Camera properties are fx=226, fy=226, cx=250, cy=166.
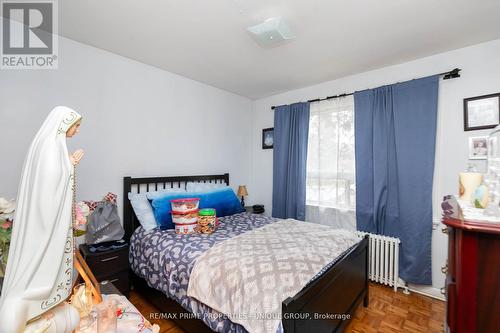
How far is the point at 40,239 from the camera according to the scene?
752 millimetres

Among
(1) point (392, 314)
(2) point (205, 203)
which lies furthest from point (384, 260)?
(2) point (205, 203)

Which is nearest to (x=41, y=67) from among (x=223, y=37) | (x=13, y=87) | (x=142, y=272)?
(x=13, y=87)

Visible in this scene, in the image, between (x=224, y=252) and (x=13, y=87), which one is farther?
(x=13, y=87)

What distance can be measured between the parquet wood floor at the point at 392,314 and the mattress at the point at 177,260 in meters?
0.34

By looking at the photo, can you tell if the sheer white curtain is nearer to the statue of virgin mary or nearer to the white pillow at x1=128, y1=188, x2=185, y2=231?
the white pillow at x1=128, y1=188, x2=185, y2=231

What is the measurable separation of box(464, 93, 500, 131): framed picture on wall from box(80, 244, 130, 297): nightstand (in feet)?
11.9

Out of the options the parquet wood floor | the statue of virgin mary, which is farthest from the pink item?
the statue of virgin mary

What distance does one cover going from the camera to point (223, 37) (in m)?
2.14

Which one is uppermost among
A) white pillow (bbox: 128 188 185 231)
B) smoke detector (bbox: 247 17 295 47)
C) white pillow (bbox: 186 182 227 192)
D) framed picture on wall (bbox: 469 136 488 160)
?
smoke detector (bbox: 247 17 295 47)

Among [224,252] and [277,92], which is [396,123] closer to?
[277,92]

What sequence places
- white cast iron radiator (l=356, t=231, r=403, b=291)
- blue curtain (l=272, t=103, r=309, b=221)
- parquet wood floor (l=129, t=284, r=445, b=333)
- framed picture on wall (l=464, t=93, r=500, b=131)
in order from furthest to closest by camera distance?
blue curtain (l=272, t=103, r=309, b=221)
white cast iron radiator (l=356, t=231, r=403, b=291)
framed picture on wall (l=464, t=93, r=500, b=131)
parquet wood floor (l=129, t=284, r=445, b=333)

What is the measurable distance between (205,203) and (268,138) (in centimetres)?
173

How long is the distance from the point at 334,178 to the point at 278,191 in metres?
0.89

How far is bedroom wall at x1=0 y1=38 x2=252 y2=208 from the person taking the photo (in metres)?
1.95
